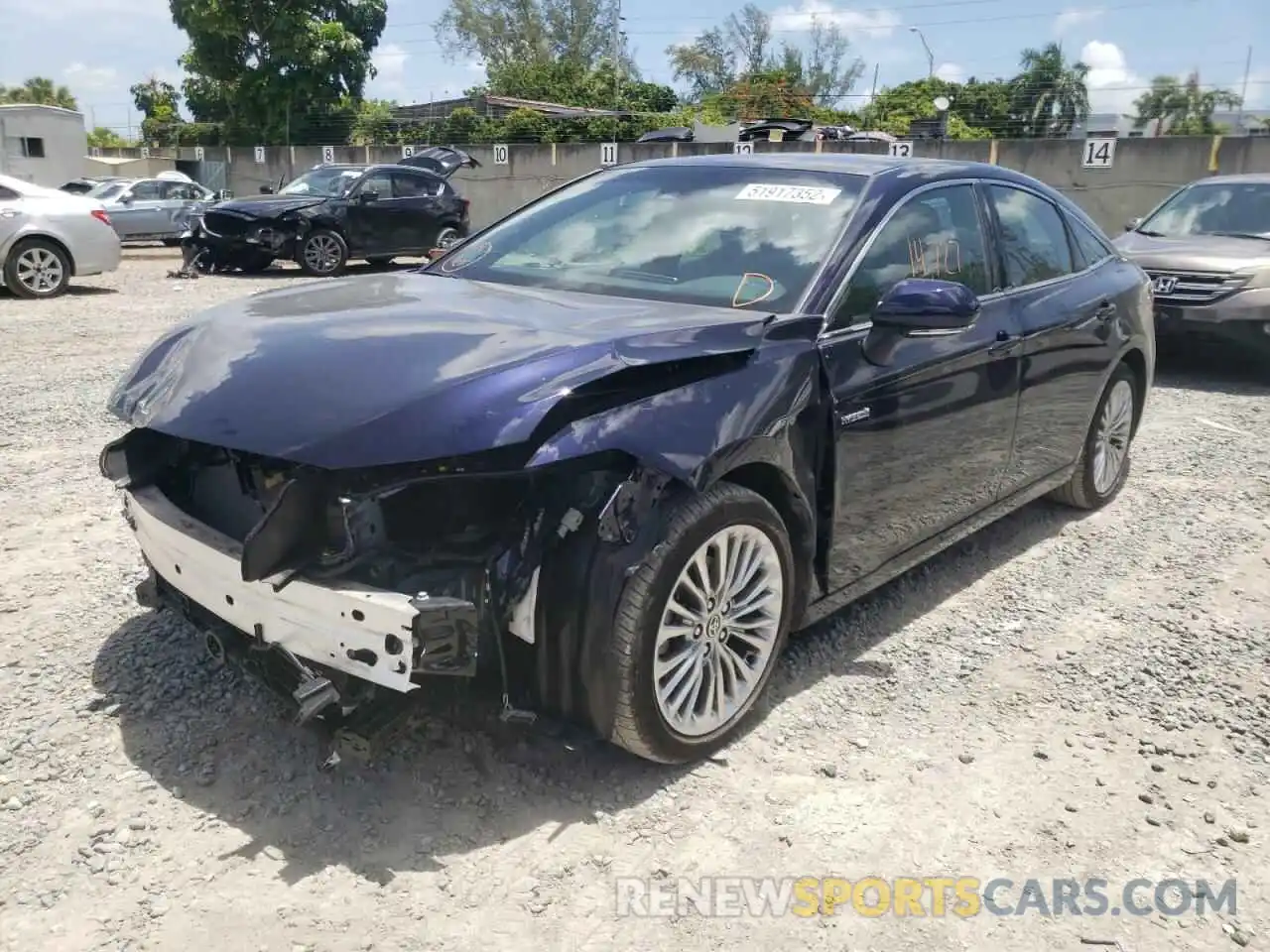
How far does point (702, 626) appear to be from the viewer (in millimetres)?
2986

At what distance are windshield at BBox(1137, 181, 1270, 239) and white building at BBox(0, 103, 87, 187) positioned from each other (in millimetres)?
28444

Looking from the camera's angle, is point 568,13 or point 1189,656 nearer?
point 1189,656

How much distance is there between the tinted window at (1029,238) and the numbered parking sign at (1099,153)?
14.1 meters

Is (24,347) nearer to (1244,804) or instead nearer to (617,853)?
(617,853)

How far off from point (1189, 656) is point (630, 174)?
2790 millimetres

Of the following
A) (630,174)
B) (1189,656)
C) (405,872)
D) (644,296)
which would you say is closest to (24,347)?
(630,174)

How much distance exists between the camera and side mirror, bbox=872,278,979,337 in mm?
3365

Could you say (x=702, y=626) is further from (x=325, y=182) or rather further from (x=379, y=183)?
(x=325, y=182)

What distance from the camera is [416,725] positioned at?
277 cm

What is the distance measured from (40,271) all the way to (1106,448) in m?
11.6

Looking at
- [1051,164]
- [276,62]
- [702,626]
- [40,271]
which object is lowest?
[702,626]

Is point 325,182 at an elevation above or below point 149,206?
above

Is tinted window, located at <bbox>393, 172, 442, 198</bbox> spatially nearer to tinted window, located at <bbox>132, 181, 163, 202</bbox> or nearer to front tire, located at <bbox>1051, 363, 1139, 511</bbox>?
tinted window, located at <bbox>132, 181, 163, 202</bbox>

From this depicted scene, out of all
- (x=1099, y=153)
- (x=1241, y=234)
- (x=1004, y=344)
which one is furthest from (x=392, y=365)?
(x=1099, y=153)
